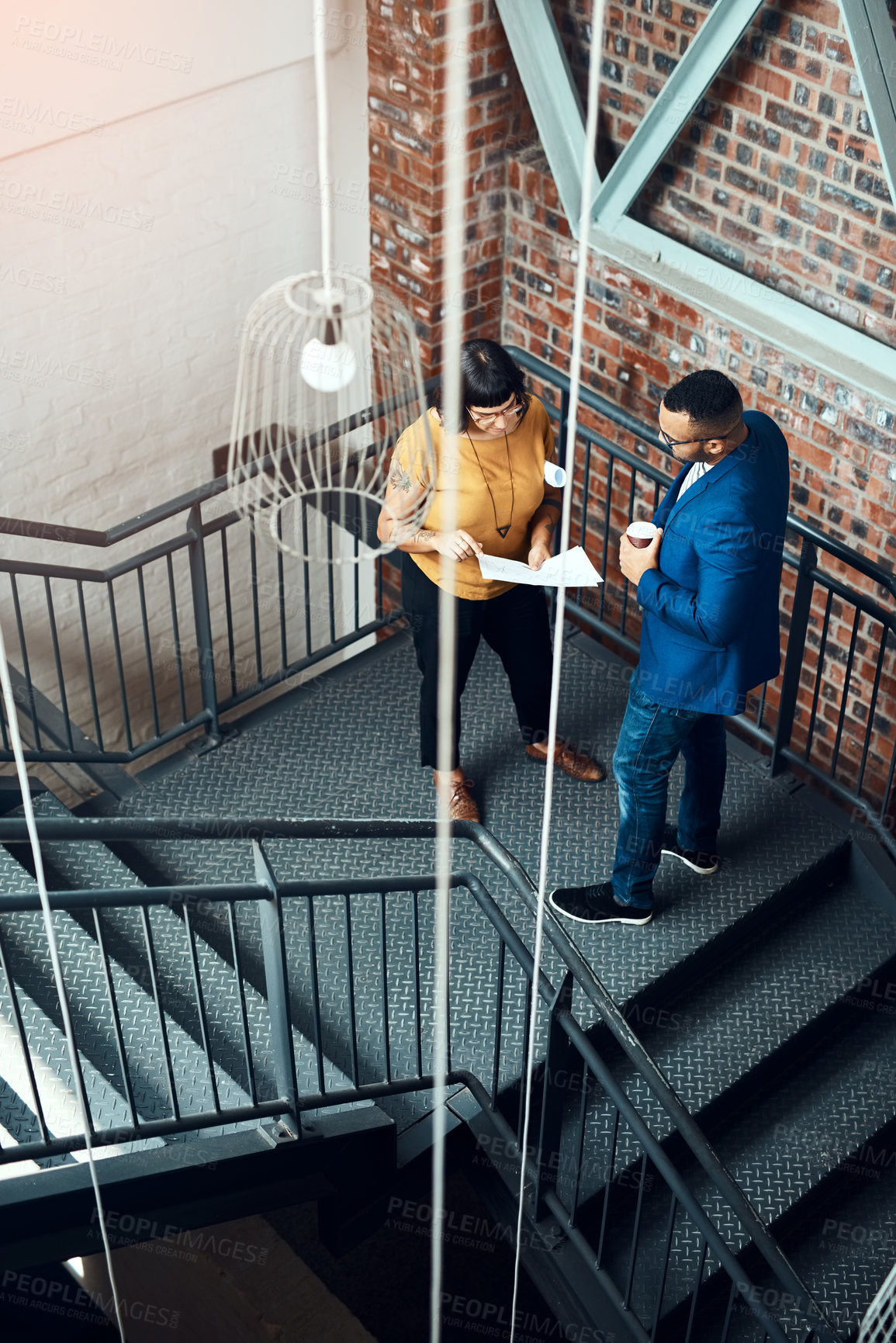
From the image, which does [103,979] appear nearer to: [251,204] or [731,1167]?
[731,1167]

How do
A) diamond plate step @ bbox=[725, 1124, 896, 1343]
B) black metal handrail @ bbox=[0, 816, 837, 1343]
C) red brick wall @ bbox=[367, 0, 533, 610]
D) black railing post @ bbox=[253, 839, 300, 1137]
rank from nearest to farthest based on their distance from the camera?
black metal handrail @ bbox=[0, 816, 837, 1343] < black railing post @ bbox=[253, 839, 300, 1137] < diamond plate step @ bbox=[725, 1124, 896, 1343] < red brick wall @ bbox=[367, 0, 533, 610]

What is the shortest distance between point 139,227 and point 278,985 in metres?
3.07

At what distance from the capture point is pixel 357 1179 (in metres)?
3.90

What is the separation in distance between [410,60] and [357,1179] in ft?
12.3

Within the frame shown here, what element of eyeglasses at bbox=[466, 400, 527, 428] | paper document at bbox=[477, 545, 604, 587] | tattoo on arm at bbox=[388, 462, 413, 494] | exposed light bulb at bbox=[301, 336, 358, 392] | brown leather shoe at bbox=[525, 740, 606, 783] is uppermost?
exposed light bulb at bbox=[301, 336, 358, 392]

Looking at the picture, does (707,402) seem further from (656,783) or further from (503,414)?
(656,783)

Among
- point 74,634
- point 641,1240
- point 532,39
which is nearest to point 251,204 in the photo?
point 532,39

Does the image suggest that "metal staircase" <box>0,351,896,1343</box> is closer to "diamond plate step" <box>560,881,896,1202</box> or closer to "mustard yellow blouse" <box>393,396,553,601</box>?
"diamond plate step" <box>560,881,896,1202</box>

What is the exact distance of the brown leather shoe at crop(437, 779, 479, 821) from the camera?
4539 millimetres

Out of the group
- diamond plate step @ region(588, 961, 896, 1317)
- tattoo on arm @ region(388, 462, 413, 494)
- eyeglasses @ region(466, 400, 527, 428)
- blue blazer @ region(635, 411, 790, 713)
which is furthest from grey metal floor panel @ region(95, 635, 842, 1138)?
eyeglasses @ region(466, 400, 527, 428)

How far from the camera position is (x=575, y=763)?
4742mm

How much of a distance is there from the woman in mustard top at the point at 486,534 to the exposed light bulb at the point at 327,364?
3.30ft

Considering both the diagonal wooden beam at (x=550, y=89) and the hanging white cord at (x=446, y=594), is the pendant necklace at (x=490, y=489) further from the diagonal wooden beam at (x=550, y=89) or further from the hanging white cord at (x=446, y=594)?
the diagonal wooden beam at (x=550, y=89)

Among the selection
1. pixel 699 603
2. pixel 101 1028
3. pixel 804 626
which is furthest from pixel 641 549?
pixel 101 1028
